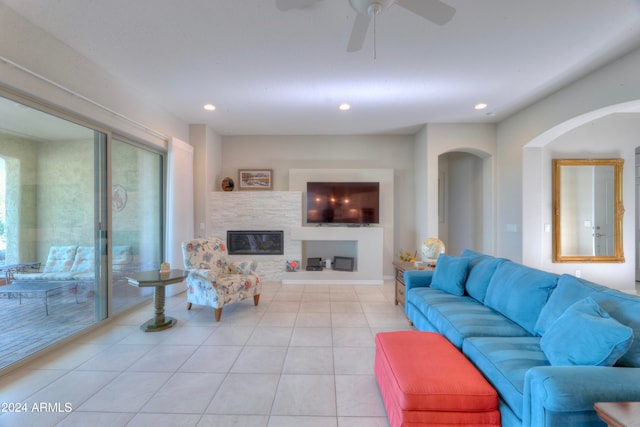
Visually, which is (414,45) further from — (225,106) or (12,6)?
(12,6)

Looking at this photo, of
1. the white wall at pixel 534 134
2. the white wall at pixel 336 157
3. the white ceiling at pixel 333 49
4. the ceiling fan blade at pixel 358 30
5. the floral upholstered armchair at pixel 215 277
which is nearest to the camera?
the ceiling fan blade at pixel 358 30

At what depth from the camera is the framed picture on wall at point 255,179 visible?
538cm

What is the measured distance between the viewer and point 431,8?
1.72 m

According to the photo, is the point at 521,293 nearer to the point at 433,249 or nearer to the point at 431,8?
the point at 433,249

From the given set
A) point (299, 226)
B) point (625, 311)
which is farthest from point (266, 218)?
point (625, 311)

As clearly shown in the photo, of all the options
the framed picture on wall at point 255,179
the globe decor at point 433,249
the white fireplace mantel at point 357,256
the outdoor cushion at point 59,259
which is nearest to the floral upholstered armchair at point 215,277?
the outdoor cushion at point 59,259

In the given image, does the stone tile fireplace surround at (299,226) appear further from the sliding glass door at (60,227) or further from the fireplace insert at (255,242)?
the sliding glass door at (60,227)

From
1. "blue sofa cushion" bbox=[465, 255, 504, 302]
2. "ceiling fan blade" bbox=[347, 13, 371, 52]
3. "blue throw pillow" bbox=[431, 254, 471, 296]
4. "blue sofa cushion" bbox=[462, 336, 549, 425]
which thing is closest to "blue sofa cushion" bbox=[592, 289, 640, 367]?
"blue sofa cushion" bbox=[462, 336, 549, 425]

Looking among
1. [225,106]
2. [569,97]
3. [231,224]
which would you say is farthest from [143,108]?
[569,97]

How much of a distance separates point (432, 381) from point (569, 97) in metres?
3.77

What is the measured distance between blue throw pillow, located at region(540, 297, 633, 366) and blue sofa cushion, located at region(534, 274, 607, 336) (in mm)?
160

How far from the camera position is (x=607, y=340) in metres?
1.25

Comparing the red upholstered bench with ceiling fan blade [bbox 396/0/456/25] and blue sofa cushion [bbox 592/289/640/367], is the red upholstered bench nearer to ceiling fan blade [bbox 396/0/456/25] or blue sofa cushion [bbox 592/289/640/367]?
blue sofa cushion [bbox 592/289/640/367]

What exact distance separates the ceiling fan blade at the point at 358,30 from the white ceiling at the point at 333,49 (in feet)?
0.88
